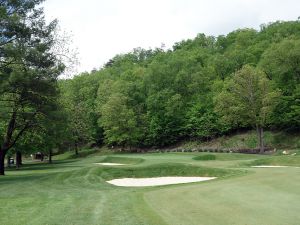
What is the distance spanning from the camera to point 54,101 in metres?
37.0

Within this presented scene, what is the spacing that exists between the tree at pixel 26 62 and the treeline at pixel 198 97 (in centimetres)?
1903

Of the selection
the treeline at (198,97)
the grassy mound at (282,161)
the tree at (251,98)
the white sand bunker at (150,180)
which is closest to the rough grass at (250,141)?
the treeline at (198,97)

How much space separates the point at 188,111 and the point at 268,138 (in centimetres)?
2011

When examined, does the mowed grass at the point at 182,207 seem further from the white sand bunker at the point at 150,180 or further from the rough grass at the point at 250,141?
the rough grass at the point at 250,141

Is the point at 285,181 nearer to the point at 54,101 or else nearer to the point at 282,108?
the point at 54,101

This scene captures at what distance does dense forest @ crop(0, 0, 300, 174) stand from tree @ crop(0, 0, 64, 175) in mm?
75

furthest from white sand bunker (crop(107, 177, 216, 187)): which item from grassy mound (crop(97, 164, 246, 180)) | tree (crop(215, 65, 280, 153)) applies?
tree (crop(215, 65, 280, 153))

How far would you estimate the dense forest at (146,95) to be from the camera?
32906mm

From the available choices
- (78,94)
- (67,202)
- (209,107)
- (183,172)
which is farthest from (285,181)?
(78,94)

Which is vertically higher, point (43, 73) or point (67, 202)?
point (43, 73)

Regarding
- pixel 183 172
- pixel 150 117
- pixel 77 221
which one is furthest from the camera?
pixel 150 117

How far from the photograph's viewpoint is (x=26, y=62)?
32656mm

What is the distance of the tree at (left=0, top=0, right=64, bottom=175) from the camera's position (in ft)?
98.8

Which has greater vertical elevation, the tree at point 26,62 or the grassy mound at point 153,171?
the tree at point 26,62
